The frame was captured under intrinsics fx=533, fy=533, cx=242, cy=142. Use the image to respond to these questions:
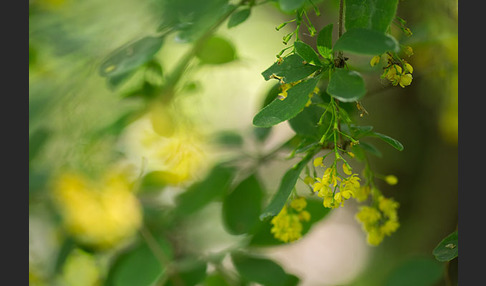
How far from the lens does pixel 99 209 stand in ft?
3.82

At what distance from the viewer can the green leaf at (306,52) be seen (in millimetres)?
578

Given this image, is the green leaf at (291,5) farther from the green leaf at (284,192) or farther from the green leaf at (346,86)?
the green leaf at (284,192)

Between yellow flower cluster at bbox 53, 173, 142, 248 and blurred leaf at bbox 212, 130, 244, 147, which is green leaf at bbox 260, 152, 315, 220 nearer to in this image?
blurred leaf at bbox 212, 130, 244, 147

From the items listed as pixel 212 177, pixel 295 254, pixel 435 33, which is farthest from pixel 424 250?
pixel 295 254

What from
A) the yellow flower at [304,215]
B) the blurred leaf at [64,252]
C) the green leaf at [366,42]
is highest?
the green leaf at [366,42]

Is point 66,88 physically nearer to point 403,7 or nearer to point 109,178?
point 109,178

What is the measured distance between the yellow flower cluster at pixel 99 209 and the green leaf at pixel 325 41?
2.19ft

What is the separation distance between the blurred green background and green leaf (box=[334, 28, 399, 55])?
0.19 m

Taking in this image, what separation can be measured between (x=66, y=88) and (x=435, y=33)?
780 millimetres

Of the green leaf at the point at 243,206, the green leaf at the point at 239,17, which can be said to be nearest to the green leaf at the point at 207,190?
the green leaf at the point at 243,206

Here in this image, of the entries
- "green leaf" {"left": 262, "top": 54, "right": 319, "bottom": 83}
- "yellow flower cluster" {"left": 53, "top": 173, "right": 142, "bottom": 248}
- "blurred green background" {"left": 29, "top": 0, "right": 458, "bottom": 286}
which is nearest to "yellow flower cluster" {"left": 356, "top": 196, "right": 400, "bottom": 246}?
"blurred green background" {"left": 29, "top": 0, "right": 458, "bottom": 286}

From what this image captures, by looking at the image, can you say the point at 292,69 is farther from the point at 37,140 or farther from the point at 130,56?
the point at 37,140

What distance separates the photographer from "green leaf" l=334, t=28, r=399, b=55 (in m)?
0.51

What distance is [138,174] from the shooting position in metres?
1.18
